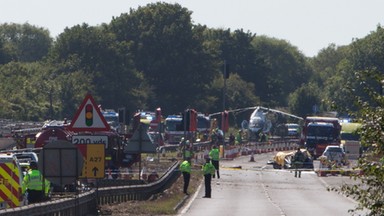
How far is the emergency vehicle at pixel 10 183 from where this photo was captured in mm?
29359

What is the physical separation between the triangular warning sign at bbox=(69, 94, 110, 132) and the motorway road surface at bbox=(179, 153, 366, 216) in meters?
10.7

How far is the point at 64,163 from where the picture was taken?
23672 mm

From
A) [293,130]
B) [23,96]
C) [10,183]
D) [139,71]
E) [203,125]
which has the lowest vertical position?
[10,183]

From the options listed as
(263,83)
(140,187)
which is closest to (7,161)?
(140,187)

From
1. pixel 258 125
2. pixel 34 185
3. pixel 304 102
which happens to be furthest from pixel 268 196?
pixel 304 102

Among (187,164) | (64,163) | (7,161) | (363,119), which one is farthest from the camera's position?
(187,164)

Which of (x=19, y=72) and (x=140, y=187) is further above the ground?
(x=19, y=72)

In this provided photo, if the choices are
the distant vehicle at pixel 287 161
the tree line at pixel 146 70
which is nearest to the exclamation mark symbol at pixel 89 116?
the distant vehicle at pixel 287 161

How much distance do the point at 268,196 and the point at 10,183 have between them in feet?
60.6

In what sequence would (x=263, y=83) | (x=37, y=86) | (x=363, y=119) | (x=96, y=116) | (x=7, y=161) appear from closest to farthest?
(x=363, y=119) → (x=96, y=116) → (x=7, y=161) → (x=37, y=86) → (x=263, y=83)

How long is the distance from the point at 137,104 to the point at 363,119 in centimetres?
9984

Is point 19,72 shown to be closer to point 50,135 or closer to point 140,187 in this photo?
point 50,135

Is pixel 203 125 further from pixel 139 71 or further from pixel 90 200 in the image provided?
pixel 90 200

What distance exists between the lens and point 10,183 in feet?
98.0
